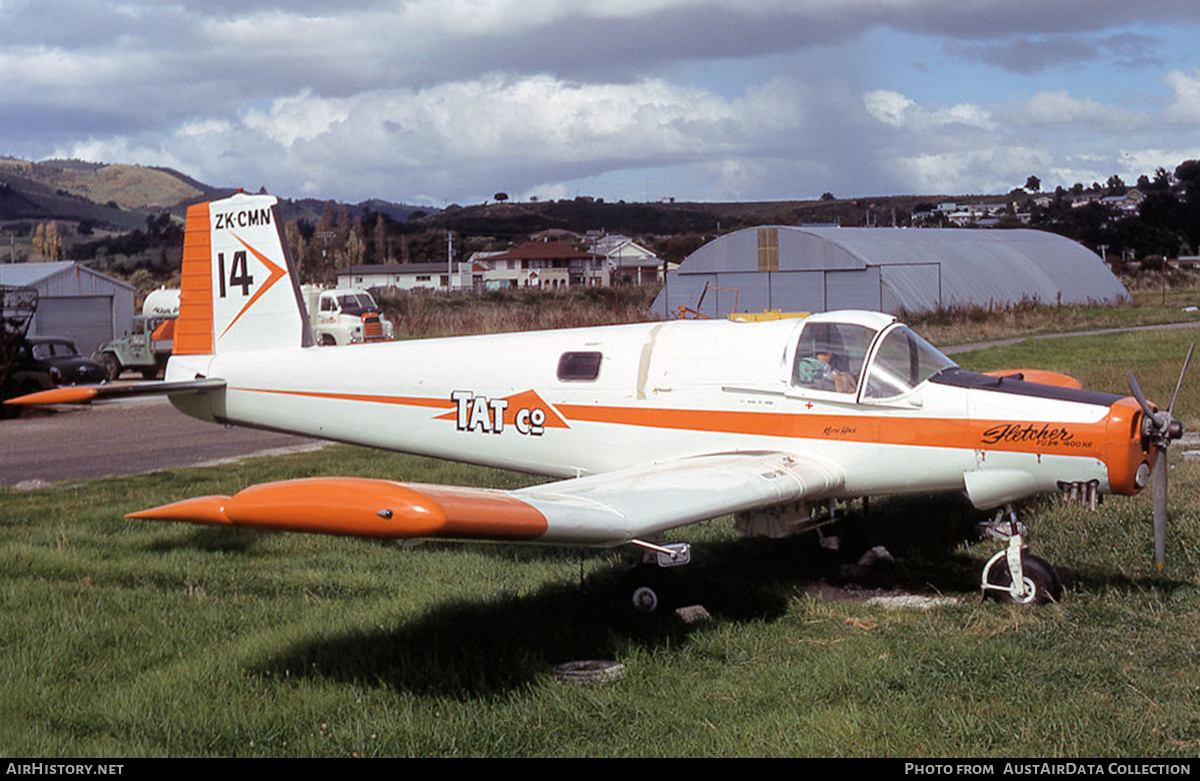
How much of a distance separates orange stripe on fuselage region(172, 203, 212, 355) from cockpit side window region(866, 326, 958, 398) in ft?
21.7

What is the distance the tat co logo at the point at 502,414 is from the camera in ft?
30.6

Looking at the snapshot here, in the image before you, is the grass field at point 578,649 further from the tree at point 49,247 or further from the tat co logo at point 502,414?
the tree at point 49,247

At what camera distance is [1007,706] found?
224 inches

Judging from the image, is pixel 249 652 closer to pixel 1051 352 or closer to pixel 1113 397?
pixel 1113 397

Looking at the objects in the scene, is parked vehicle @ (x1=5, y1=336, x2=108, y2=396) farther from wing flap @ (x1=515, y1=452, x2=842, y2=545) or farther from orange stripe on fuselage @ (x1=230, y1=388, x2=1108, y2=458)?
wing flap @ (x1=515, y1=452, x2=842, y2=545)

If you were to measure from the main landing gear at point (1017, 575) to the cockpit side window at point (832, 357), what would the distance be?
1.51m

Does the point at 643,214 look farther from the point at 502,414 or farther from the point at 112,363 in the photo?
the point at 502,414

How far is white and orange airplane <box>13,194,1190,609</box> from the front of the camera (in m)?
6.34

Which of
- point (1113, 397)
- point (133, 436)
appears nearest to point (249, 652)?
point (1113, 397)

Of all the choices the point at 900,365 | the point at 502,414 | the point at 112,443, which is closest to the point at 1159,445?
the point at 900,365

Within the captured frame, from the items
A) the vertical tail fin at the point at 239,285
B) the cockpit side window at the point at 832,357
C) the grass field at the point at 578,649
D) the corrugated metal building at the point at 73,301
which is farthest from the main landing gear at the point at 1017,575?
the corrugated metal building at the point at 73,301

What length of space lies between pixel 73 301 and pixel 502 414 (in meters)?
33.9

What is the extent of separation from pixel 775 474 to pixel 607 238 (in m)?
133

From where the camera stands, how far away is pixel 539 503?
641cm
